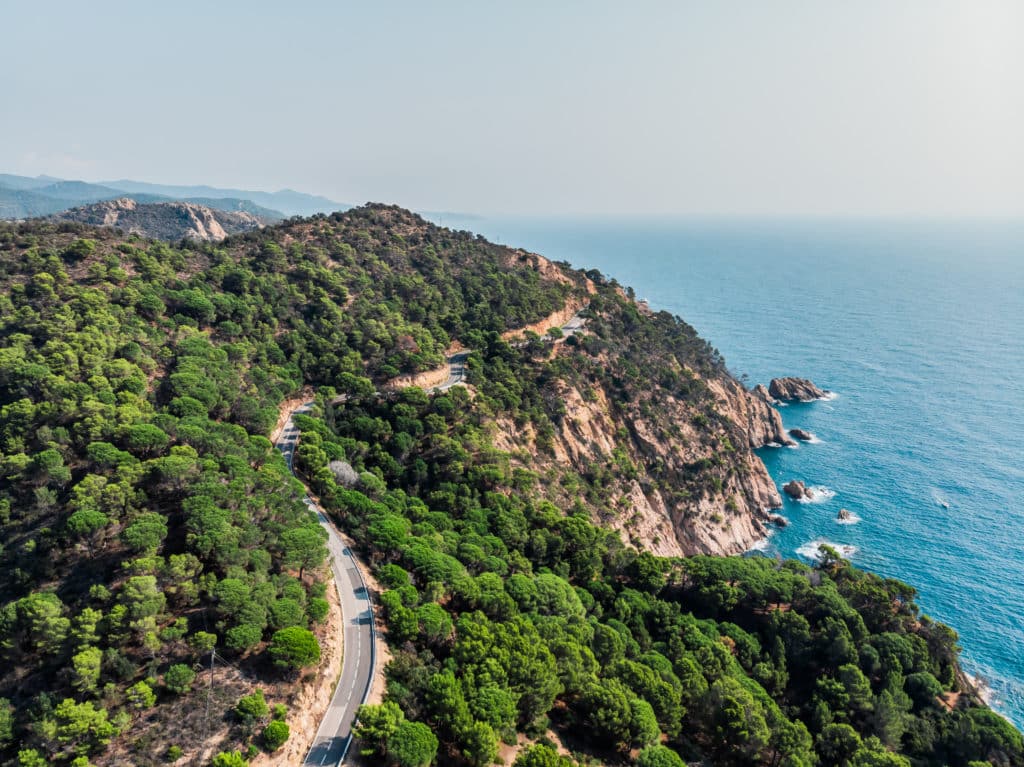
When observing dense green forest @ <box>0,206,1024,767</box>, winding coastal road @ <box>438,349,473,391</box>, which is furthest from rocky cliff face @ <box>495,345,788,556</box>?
winding coastal road @ <box>438,349,473,391</box>

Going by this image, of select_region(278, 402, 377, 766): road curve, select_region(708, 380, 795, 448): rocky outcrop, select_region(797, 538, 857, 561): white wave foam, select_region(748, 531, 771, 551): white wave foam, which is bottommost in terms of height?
select_region(748, 531, 771, 551): white wave foam

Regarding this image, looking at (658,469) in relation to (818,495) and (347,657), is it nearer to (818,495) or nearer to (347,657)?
(818,495)

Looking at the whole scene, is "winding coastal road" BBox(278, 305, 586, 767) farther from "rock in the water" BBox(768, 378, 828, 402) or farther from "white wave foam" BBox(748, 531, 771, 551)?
"rock in the water" BBox(768, 378, 828, 402)

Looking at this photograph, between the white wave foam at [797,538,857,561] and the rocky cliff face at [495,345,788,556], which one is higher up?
the rocky cliff face at [495,345,788,556]

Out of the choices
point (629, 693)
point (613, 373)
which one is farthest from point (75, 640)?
point (613, 373)

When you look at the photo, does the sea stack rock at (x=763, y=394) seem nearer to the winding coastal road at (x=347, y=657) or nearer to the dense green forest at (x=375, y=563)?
the dense green forest at (x=375, y=563)

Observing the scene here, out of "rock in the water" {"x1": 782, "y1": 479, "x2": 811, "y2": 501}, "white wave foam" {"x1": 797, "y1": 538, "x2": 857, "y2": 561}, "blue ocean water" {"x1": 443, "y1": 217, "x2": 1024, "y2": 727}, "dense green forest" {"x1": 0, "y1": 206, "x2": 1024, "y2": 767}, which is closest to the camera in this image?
"dense green forest" {"x1": 0, "y1": 206, "x2": 1024, "y2": 767}

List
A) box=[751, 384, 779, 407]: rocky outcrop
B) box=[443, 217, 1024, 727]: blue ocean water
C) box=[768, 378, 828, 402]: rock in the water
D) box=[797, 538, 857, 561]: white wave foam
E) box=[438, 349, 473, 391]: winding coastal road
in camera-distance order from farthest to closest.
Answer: box=[768, 378, 828, 402]: rock in the water → box=[751, 384, 779, 407]: rocky outcrop → box=[438, 349, 473, 391]: winding coastal road → box=[797, 538, 857, 561]: white wave foam → box=[443, 217, 1024, 727]: blue ocean water
